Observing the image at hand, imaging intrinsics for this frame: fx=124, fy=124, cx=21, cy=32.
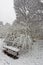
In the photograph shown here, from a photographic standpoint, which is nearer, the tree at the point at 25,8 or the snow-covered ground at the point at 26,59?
the snow-covered ground at the point at 26,59

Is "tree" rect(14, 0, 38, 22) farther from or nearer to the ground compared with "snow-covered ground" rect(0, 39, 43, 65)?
farther from the ground

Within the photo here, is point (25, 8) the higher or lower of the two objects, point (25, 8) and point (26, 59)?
the higher

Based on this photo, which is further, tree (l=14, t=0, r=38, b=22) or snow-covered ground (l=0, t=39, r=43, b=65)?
tree (l=14, t=0, r=38, b=22)

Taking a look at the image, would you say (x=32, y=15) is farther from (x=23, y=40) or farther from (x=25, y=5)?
(x=23, y=40)

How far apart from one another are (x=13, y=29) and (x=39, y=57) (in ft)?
7.75

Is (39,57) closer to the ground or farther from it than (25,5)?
closer to the ground

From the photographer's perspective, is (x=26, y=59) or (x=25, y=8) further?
(x=25, y=8)

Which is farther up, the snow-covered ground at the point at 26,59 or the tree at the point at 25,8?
the tree at the point at 25,8

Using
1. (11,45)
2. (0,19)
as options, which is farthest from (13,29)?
(0,19)

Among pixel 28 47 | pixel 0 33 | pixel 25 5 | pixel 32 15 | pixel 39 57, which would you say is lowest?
pixel 39 57

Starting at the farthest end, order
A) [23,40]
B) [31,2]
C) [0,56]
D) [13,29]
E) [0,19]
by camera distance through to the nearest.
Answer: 1. [0,19]
2. [31,2]
3. [13,29]
4. [23,40]
5. [0,56]

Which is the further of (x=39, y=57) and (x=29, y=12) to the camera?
(x=29, y=12)

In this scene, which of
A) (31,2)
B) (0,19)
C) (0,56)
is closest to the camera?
(0,56)

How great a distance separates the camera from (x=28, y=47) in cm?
584
